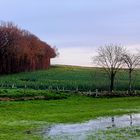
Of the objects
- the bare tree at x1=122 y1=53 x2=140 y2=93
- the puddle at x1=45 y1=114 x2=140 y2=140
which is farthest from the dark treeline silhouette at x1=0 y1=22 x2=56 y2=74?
the puddle at x1=45 y1=114 x2=140 y2=140

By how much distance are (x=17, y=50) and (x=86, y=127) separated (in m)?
80.5

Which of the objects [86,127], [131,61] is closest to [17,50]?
[131,61]

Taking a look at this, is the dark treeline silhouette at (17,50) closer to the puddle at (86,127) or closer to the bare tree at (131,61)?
the bare tree at (131,61)

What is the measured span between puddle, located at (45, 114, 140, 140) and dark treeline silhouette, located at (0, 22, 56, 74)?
75536 millimetres

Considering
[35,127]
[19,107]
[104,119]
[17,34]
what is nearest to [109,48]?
[17,34]

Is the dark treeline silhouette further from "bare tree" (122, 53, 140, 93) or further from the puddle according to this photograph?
the puddle

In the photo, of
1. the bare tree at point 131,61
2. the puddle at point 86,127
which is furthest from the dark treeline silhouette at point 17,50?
the puddle at point 86,127

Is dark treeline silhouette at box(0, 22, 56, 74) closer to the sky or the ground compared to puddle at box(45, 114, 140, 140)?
closer to the sky

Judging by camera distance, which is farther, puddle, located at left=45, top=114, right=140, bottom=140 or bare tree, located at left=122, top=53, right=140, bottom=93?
bare tree, located at left=122, top=53, right=140, bottom=93

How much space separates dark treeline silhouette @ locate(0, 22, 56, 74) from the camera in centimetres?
10781

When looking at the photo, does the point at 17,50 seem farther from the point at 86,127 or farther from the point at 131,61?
the point at 86,127

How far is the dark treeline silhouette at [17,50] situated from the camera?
354 feet

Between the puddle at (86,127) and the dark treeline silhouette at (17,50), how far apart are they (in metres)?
75.5

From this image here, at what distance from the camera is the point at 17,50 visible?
4203 inches
